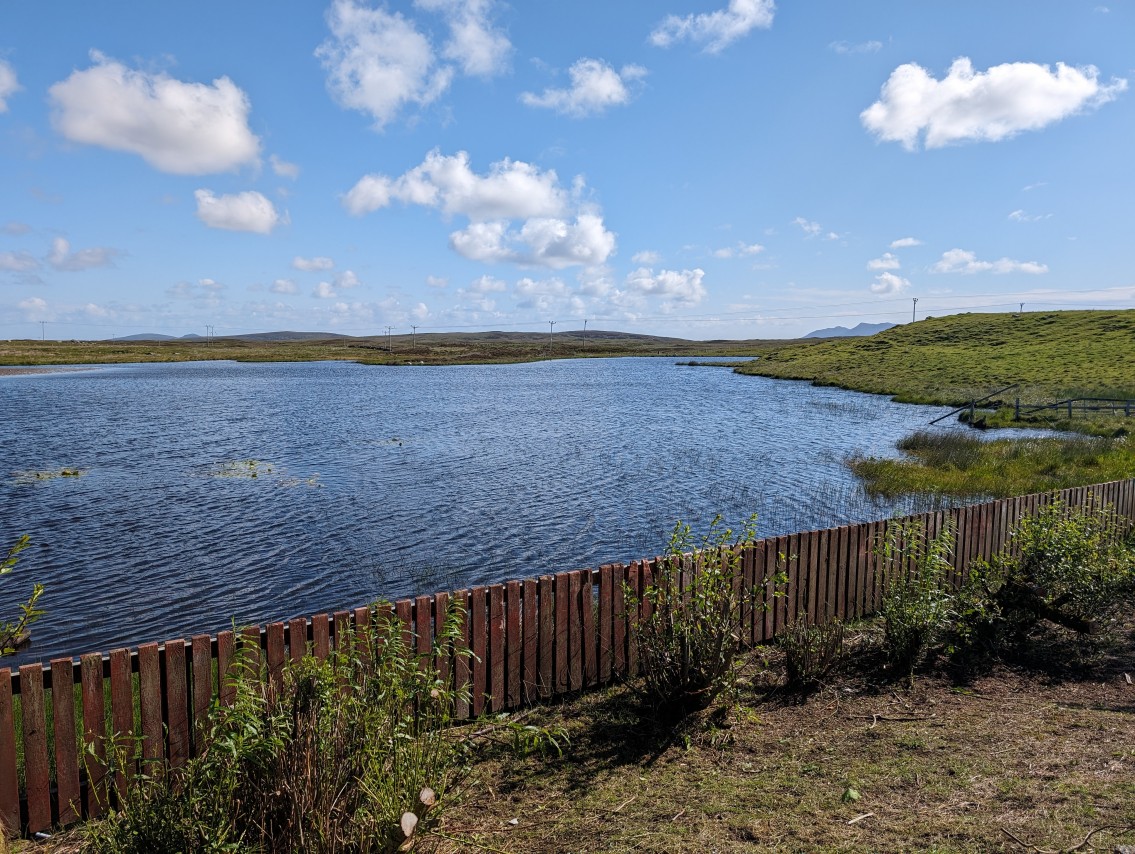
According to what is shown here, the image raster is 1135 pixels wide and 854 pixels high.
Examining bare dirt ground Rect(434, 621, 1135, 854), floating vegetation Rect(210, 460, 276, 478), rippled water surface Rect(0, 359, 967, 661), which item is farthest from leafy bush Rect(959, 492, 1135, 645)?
floating vegetation Rect(210, 460, 276, 478)

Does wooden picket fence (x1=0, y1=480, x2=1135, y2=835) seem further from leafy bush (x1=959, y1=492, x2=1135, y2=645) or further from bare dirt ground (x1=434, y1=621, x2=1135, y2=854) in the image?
leafy bush (x1=959, y1=492, x2=1135, y2=645)

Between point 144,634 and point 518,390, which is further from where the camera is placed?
point 518,390

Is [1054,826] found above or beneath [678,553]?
beneath

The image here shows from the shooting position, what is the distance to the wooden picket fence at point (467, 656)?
5.34 metres

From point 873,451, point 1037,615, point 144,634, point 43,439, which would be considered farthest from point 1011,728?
point 43,439

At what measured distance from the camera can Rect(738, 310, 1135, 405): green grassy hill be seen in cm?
5425

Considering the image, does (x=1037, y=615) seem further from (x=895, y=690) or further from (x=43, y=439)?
(x=43, y=439)

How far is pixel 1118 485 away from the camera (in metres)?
12.9

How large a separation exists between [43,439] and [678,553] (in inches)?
1392

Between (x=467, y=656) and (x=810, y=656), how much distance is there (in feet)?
11.3

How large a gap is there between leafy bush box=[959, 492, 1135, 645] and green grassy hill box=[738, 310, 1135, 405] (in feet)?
138

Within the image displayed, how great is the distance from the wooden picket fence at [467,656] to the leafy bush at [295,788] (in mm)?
579

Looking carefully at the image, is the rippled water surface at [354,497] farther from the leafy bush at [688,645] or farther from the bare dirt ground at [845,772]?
the bare dirt ground at [845,772]

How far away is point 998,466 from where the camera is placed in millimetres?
24719
